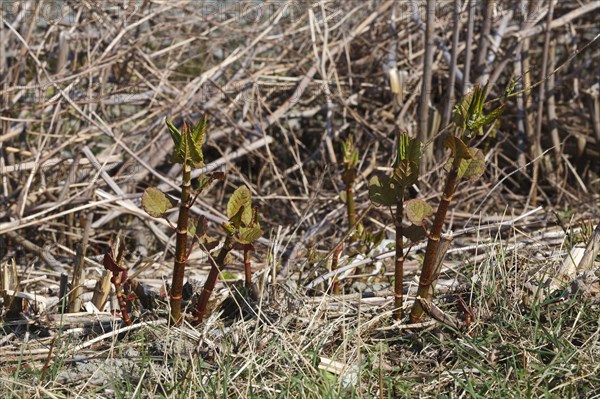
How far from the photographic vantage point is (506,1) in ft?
13.0

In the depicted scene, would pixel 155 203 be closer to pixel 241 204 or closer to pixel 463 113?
pixel 241 204

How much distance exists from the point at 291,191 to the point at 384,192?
6.16ft

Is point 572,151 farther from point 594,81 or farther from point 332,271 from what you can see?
point 332,271

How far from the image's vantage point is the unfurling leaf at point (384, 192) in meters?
1.94

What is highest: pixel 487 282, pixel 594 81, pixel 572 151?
pixel 487 282

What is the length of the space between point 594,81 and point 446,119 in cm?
112

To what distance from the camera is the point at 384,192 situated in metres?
1.95

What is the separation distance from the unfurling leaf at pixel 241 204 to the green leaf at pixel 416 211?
1.32ft

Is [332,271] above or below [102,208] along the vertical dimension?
above

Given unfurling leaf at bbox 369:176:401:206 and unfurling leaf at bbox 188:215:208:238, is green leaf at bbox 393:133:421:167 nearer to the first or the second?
unfurling leaf at bbox 369:176:401:206

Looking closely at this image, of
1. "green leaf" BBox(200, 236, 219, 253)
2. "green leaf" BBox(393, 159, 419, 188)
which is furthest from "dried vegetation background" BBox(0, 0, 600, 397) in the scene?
"green leaf" BBox(393, 159, 419, 188)

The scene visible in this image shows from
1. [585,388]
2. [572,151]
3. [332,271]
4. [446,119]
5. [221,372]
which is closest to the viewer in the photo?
[585,388]

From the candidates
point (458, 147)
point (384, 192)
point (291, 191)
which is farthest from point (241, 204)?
point (291, 191)

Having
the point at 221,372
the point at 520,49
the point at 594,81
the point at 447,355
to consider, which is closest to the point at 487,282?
the point at 447,355
